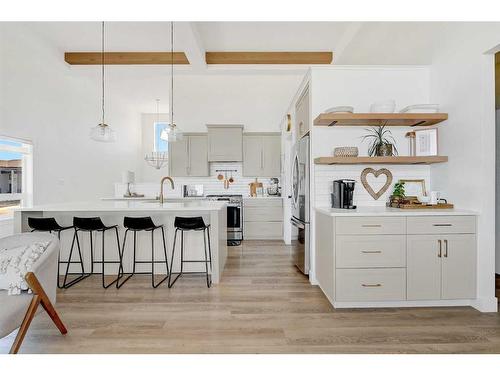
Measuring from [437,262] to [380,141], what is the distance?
4.35 ft

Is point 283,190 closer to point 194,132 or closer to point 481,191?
point 194,132

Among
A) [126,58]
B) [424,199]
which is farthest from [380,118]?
[126,58]

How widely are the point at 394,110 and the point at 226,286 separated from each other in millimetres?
2664

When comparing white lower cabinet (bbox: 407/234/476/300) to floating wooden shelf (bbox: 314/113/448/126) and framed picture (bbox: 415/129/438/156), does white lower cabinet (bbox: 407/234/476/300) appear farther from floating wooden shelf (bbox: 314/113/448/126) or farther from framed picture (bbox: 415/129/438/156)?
floating wooden shelf (bbox: 314/113/448/126)

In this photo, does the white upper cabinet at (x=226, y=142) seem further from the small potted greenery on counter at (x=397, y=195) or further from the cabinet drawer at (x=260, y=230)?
the small potted greenery on counter at (x=397, y=195)

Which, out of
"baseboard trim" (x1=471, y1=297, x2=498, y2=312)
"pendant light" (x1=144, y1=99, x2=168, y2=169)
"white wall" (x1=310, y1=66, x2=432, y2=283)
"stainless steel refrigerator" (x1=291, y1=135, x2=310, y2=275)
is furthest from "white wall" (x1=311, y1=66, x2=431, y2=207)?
"pendant light" (x1=144, y1=99, x2=168, y2=169)

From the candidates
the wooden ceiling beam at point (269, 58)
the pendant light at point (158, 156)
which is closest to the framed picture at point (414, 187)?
the wooden ceiling beam at point (269, 58)

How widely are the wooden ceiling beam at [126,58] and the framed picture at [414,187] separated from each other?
3879 mm

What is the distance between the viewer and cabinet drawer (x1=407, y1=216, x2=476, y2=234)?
2664 mm

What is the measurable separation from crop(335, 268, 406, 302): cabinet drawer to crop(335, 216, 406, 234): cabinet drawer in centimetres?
35

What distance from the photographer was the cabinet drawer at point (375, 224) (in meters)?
2.67

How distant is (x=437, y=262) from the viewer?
2.68 metres

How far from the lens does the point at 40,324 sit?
7.80 ft

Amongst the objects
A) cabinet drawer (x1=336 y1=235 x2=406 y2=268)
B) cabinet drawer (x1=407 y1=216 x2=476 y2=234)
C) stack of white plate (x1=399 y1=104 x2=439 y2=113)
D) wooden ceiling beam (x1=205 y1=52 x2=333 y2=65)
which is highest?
wooden ceiling beam (x1=205 y1=52 x2=333 y2=65)
